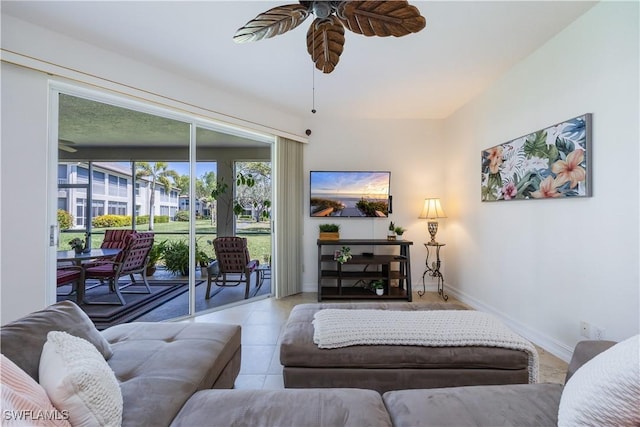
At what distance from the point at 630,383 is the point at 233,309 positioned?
3290mm

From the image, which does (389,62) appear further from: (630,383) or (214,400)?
(214,400)

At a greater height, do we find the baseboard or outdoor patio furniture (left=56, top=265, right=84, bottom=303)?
outdoor patio furniture (left=56, top=265, right=84, bottom=303)

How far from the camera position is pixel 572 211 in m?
2.01

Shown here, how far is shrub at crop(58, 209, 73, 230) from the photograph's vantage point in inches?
90.8

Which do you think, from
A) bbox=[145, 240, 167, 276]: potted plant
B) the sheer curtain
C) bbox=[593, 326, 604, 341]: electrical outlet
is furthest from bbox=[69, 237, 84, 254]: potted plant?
bbox=[593, 326, 604, 341]: electrical outlet

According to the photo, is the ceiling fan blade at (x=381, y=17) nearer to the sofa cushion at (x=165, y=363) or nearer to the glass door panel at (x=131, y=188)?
the sofa cushion at (x=165, y=363)

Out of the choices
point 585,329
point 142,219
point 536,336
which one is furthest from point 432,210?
point 142,219

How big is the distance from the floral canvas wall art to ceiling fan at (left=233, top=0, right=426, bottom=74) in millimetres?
1575

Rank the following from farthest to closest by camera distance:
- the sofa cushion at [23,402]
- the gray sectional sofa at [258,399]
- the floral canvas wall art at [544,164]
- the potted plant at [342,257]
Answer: the potted plant at [342,257], the floral canvas wall art at [544,164], the gray sectional sofa at [258,399], the sofa cushion at [23,402]

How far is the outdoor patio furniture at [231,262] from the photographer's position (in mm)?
3342

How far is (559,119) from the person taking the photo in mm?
2111

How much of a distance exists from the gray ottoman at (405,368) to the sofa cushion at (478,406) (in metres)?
0.38

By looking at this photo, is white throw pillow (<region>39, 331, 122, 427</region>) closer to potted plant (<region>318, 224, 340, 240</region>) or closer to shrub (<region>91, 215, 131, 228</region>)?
shrub (<region>91, 215, 131, 228</region>)

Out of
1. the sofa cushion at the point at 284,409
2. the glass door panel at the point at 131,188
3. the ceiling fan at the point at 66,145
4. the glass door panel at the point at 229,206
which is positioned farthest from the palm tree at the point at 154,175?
the sofa cushion at the point at 284,409
